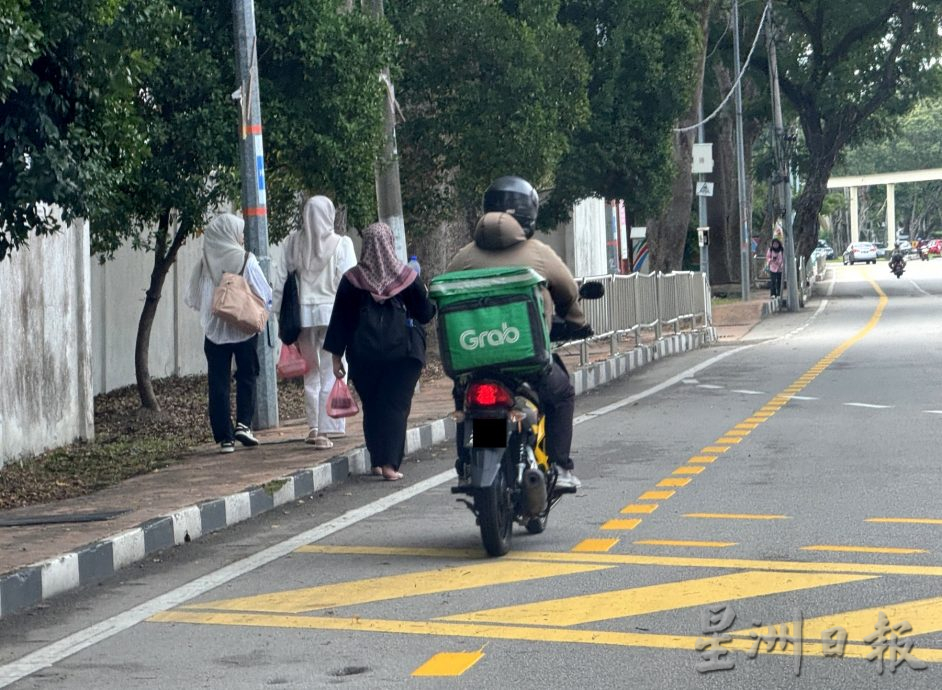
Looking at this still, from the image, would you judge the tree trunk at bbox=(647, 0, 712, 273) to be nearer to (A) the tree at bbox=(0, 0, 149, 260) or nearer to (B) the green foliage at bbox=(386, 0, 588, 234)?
(B) the green foliage at bbox=(386, 0, 588, 234)

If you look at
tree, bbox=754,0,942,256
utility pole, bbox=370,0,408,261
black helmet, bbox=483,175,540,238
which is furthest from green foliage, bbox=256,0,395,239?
tree, bbox=754,0,942,256

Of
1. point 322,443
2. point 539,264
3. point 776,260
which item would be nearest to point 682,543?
point 539,264

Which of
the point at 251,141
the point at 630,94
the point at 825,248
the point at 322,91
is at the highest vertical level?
the point at 630,94

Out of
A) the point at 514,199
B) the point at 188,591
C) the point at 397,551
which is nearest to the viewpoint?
the point at 188,591

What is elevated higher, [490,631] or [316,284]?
[316,284]

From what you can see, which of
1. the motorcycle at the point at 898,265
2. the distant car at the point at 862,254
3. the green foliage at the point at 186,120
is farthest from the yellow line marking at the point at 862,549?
the distant car at the point at 862,254

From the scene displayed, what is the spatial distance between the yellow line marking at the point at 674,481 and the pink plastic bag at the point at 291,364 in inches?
117

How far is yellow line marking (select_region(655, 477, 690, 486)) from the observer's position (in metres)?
10.4

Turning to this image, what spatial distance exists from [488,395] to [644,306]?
54.4 ft

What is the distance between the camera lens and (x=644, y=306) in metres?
24.2

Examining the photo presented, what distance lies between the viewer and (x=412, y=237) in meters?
23.5

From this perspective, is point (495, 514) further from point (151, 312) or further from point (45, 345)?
point (151, 312)

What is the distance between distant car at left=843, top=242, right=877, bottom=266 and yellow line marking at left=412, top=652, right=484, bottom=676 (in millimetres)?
102675

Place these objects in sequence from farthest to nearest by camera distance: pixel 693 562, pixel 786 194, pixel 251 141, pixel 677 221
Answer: pixel 786 194, pixel 677 221, pixel 251 141, pixel 693 562
